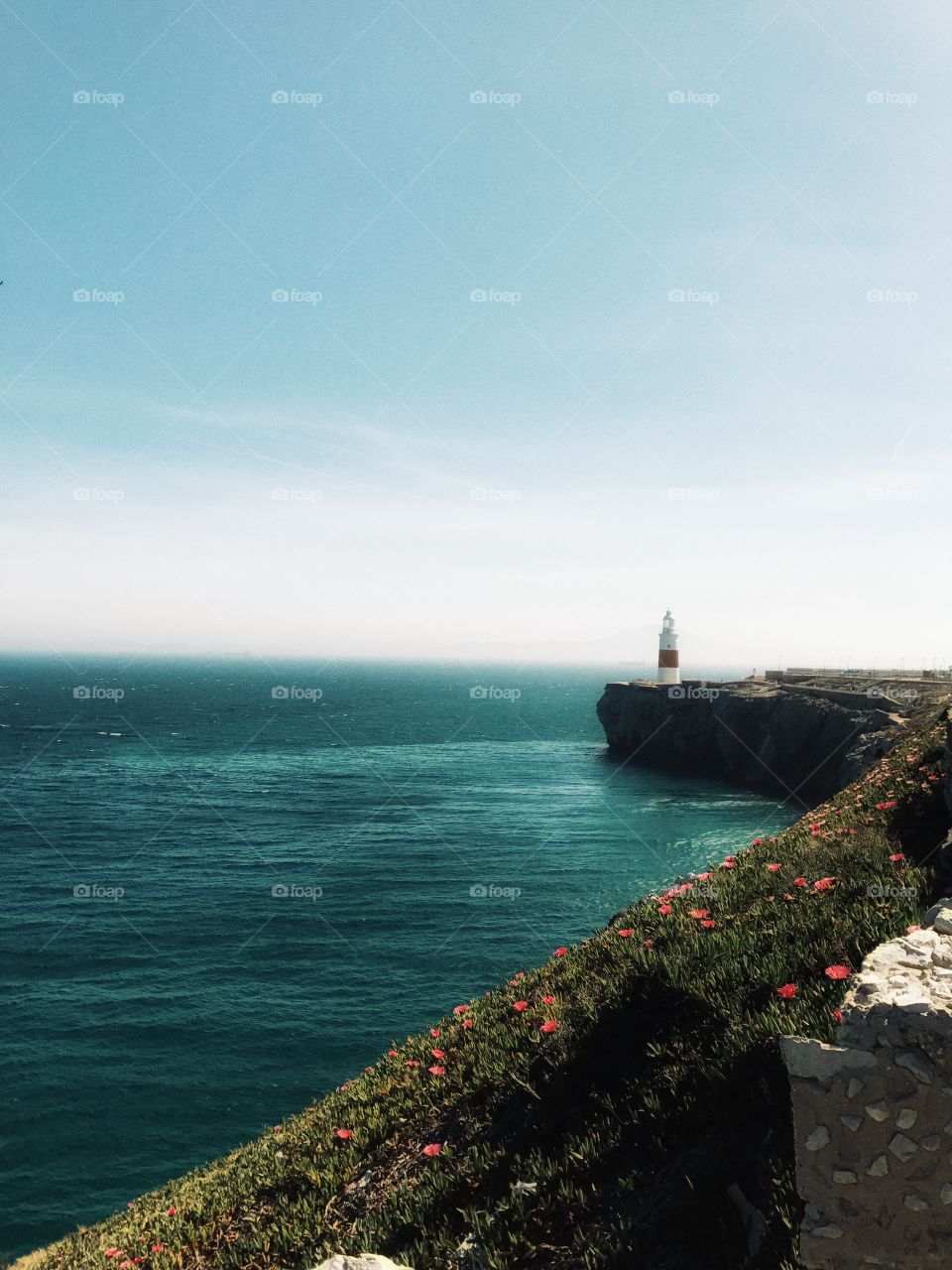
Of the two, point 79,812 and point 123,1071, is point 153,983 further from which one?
point 79,812

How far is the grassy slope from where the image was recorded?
227 inches

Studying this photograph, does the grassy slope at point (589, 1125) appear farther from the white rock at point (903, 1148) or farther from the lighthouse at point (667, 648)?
the lighthouse at point (667, 648)

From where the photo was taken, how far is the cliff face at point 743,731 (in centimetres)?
5706

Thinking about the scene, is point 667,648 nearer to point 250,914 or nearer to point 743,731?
point 743,731

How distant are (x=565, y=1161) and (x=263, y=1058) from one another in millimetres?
20476

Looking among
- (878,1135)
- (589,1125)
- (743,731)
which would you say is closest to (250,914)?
(589,1125)

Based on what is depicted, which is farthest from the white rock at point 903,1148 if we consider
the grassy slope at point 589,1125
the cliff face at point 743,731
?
the cliff face at point 743,731

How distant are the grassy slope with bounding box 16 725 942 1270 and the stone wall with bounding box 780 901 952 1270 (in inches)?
23.4

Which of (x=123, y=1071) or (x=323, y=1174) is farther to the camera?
(x=123, y=1071)

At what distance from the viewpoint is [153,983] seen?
28.9 meters

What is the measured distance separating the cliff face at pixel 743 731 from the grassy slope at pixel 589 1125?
37.0 m

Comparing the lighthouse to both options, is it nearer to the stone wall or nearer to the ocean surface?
the ocean surface

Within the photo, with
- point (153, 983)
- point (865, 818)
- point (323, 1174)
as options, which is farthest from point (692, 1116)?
point (153, 983)

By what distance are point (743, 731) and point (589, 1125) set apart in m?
65.6
